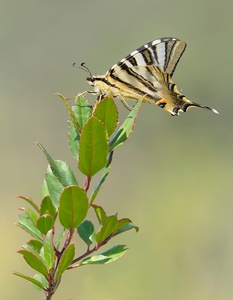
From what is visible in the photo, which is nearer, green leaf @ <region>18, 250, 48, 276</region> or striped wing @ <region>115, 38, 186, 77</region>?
green leaf @ <region>18, 250, 48, 276</region>

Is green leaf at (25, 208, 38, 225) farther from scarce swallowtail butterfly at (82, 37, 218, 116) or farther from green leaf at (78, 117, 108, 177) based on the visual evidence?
scarce swallowtail butterfly at (82, 37, 218, 116)

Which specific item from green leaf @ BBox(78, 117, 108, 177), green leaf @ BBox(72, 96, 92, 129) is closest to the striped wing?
green leaf @ BBox(72, 96, 92, 129)

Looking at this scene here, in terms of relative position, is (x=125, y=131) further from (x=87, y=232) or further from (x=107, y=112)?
(x=87, y=232)

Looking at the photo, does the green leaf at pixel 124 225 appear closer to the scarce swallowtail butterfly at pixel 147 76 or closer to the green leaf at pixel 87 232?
the green leaf at pixel 87 232

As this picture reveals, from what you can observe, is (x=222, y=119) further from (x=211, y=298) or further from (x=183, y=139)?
(x=211, y=298)

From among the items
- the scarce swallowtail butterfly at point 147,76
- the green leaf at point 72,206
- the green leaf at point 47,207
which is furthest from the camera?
the scarce swallowtail butterfly at point 147,76

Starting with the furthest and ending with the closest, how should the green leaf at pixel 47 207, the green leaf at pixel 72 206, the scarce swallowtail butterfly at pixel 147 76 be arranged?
the scarce swallowtail butterfly at pixel 147 76, the green leaf at pixel 47 207, the green leaf at pixel 72 206

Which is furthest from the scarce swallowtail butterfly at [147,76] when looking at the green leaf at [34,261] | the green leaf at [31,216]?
the green leaf at [34,261]
